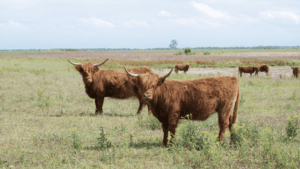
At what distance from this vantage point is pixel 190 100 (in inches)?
200

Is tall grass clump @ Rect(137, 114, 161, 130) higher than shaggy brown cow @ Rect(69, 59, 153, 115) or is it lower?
lower

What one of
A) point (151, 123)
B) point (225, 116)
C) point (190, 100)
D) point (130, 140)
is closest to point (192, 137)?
point (190, 100)

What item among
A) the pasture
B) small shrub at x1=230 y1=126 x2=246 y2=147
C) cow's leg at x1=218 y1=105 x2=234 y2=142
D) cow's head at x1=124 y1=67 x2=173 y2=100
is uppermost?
cow's head at x1=124 y1=67 x2=173 y2=100

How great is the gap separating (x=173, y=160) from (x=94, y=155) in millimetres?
1665

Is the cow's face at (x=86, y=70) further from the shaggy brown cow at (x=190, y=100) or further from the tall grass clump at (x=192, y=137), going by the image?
the tall grass clump at (x=192, y=137)

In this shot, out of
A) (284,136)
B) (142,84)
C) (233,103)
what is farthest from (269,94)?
(142,84)

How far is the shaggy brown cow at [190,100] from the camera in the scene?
16.5 feet

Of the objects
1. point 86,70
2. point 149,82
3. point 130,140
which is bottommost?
point 130,140

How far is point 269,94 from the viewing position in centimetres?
1154

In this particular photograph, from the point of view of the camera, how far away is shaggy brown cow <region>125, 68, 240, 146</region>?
16.5ft

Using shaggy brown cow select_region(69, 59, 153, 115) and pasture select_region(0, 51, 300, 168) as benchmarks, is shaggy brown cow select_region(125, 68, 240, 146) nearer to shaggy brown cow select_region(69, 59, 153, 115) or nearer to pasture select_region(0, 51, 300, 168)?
pasture select_region(0, 51, 300, 168)

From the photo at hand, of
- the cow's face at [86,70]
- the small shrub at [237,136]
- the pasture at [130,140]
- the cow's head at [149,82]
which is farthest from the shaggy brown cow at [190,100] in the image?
the cow's face at [86,70]

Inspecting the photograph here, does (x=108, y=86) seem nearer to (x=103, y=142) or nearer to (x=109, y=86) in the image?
(x=109, y=86)

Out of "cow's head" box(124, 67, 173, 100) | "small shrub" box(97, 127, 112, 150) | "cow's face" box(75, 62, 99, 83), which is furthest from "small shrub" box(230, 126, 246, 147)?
"cow's face" box(75, 62, 99, 83)
